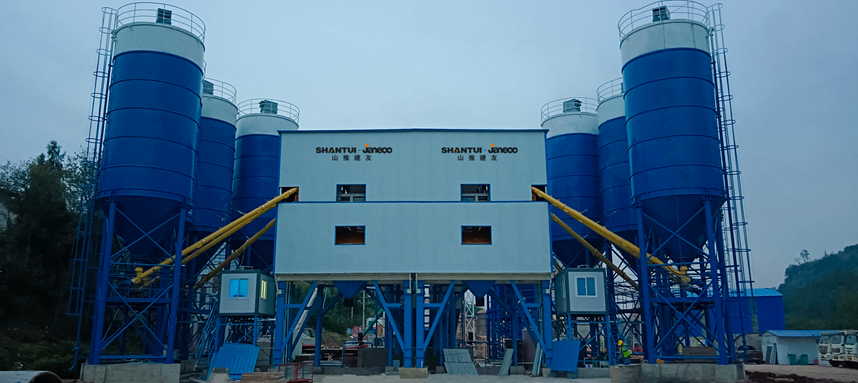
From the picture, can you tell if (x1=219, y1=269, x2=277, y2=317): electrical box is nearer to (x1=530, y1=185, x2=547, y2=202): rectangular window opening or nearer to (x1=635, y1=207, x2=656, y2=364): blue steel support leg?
(x1=530, y1=185, x2=547, y2=202): rectangular window opening

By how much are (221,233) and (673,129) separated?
2547cm

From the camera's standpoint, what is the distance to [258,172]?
4331cm

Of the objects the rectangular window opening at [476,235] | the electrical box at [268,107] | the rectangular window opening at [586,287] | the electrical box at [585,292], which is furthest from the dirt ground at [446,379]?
the electrical box at [268,107]

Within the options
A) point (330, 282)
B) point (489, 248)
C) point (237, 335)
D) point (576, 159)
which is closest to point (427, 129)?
point (489, 248)

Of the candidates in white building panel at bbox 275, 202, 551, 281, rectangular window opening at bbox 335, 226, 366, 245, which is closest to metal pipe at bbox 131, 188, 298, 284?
white building panel at bbox 275, 202, 551, 281

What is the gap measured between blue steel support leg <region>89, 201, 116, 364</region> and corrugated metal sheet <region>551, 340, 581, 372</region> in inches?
877

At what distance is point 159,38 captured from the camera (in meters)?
33.8

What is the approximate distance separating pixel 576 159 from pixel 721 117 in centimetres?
1153

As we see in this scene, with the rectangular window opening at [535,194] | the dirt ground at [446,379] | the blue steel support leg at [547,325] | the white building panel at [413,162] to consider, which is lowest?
the dirt ground at [446,379]

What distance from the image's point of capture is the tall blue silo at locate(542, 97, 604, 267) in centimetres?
4281

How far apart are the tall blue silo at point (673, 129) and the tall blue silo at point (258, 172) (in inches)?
923

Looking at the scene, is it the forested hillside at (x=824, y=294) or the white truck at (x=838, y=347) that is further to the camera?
the forested hillside at (x=824, y=294)

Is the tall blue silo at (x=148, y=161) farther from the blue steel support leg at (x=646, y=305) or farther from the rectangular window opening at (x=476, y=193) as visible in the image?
the blue steel support leg at (x=646, y=305)

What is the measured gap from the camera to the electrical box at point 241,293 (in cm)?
3425
